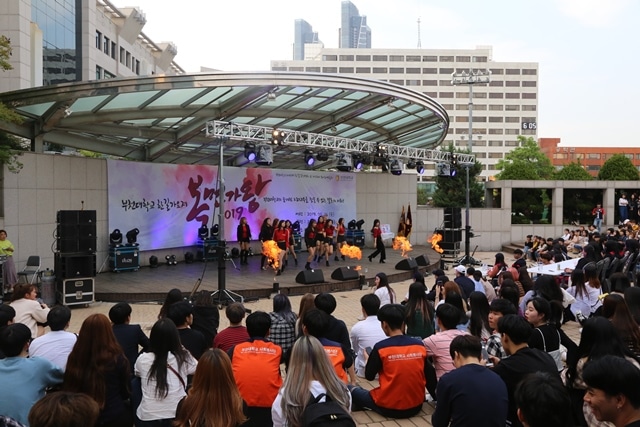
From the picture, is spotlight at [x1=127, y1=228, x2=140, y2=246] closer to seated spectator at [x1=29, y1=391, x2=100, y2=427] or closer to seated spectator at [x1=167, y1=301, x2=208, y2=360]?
seated spectator at [x1=167, y1=301, x2=208, y2=360]

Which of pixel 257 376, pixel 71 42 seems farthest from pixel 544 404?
pixel 71 42

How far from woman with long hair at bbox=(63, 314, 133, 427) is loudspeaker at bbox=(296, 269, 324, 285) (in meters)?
9.22

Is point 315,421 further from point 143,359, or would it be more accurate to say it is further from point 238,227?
point 238,227

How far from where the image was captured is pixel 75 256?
1128 centimetres

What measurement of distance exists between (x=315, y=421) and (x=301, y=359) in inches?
23.2

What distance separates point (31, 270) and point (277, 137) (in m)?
6.88

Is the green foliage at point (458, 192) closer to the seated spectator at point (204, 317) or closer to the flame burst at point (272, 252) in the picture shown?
the flame burst at point (272, 252)

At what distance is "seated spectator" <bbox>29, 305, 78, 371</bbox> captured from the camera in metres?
4.23

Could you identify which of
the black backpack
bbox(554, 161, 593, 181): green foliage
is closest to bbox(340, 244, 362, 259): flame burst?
the black backpack

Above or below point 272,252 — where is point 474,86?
above

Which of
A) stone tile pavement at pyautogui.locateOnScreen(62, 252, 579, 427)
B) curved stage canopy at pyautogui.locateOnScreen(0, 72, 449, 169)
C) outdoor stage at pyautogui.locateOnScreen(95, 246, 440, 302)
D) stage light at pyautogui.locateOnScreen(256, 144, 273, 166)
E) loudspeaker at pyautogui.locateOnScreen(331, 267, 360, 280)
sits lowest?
stone tile pavement at pyautogui.locateOnScreen(62, 252, 579, 427)

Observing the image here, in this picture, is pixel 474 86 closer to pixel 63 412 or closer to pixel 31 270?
pixel 31 270

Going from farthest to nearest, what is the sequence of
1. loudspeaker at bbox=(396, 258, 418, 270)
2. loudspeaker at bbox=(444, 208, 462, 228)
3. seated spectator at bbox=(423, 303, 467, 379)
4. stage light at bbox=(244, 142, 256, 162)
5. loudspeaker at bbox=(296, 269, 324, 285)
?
loudspeaker at bbox=(444, 208, 462, 228), loudspeaker at bbox=(396, 258, 418, 270), stage light at bbox=(244, 142, 256, 162), loudspeaker at bbox=(296, 269, 324, 285), seated spectator at bbox=(423, 303, 467, 379)

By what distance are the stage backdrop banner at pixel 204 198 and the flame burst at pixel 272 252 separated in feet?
5.47
